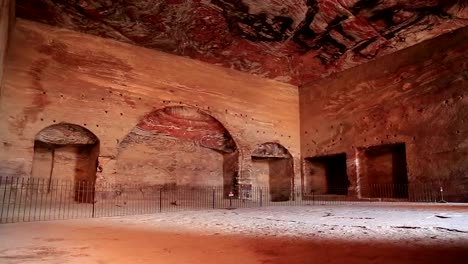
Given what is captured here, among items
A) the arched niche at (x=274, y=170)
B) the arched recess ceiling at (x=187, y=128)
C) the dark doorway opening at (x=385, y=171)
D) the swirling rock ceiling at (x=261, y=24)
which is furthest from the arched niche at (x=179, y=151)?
the dark doorway opening at (x=385, y=171)

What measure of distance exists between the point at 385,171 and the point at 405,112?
224 cm

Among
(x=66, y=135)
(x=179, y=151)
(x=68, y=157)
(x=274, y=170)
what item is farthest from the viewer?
(x=274, y=170)

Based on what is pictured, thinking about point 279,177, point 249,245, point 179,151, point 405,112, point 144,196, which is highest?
point 405,112

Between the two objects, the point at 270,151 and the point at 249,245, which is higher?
the point at 270,151

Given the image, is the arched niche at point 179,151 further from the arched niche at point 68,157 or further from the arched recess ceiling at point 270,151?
the arched recess ceiling at point 270,151

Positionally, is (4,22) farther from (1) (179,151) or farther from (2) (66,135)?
(1) (179,151)

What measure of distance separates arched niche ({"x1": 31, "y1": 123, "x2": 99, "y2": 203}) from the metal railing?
7 centimetres

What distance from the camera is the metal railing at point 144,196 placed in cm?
729

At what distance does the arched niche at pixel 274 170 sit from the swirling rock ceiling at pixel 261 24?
3482 millimetres

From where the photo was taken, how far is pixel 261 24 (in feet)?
30.4

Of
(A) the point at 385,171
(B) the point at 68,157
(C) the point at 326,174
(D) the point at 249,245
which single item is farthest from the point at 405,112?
(B) the point at 68,157

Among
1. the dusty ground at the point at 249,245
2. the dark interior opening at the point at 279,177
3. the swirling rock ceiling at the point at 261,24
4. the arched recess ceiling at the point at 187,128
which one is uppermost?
the swirling rock ceiling at the point at 261,24

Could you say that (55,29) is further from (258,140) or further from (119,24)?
(258,140)

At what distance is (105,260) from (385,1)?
8671 millimetres
